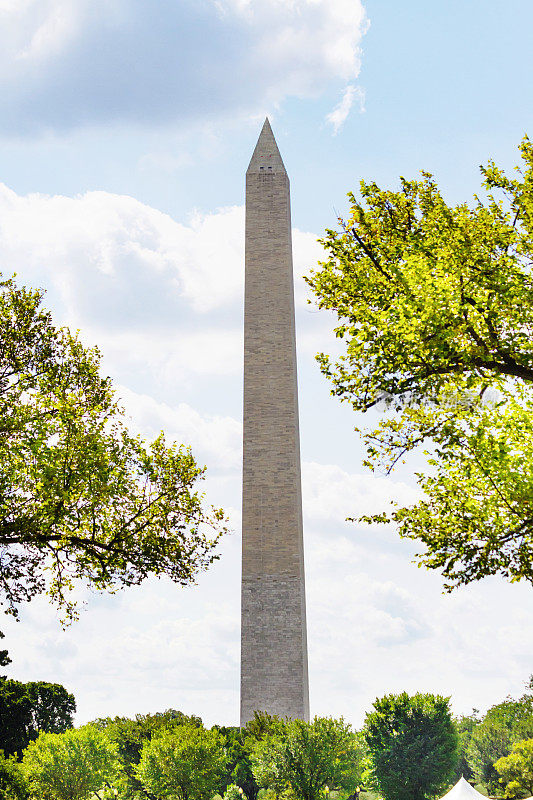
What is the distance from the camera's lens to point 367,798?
63.5 metres

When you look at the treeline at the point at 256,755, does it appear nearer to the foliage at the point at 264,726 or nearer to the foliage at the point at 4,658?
the foliage at the point at 264,726

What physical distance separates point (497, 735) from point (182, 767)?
32058 mm

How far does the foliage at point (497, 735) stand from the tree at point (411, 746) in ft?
37.1

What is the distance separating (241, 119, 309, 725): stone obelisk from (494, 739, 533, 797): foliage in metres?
18.2

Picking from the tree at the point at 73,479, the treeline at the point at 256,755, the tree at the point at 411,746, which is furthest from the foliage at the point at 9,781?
the tree at the point at 411,746

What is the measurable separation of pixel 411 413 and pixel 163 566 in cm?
632

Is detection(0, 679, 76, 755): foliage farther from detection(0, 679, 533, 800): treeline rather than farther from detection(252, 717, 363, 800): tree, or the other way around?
detection(252, 717, 363, 800): tree

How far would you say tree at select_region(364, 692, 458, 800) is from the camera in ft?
157

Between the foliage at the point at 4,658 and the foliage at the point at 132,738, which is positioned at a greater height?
the foliage at the point at 4,658

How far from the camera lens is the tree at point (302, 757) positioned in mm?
38250

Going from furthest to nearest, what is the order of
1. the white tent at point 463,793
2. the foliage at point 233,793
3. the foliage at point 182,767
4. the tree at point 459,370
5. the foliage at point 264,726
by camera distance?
the foliage at point 233,793
the foliage at point 182,767
the foliage at point 264,726
the white tent at point 463,793
the tree at point 459,370

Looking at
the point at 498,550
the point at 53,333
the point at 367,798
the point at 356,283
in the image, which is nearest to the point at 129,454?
the point at 53,333

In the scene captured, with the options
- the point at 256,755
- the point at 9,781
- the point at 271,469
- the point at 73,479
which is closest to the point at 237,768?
the point at 256,755

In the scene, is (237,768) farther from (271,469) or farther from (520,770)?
(520,770)
